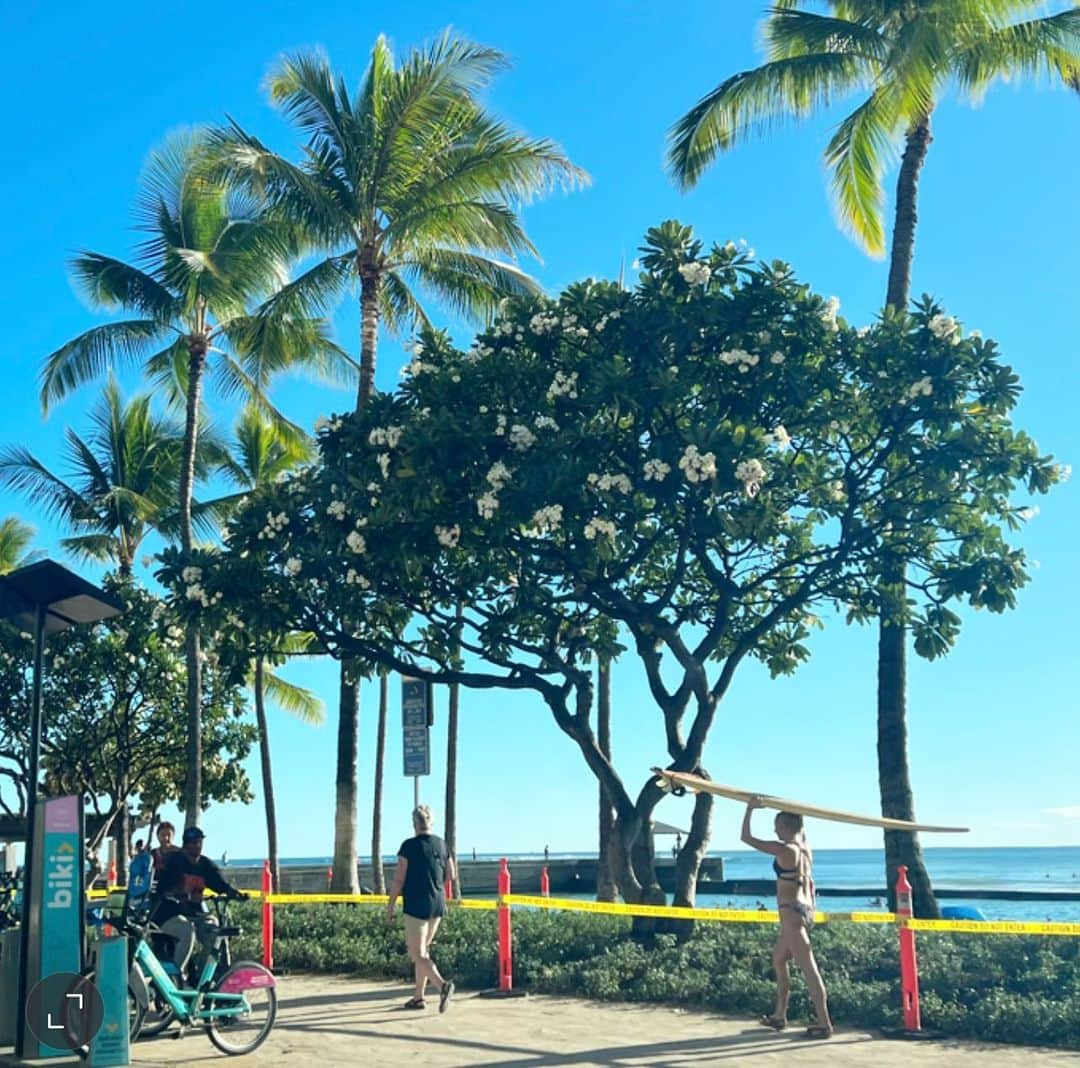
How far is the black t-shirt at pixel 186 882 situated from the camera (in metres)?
11.9

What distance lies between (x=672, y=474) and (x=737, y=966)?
525 cm

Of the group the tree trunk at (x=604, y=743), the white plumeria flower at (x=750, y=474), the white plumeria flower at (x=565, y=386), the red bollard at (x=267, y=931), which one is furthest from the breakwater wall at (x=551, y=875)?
the white plumeria flower at (x=750, y=474)

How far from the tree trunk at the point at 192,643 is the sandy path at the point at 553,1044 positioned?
1274 centimetres

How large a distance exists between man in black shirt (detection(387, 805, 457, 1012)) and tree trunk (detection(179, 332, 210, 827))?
12.2 m

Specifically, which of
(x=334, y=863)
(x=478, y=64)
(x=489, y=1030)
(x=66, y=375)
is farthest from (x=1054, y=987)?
(x=66, y=375)

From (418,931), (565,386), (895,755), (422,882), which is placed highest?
(565,386)

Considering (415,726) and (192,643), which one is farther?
(192,643)

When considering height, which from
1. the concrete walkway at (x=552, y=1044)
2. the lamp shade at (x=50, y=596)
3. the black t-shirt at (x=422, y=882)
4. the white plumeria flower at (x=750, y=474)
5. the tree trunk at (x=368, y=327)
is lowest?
the concrete walkway at (x=552, y=1044)

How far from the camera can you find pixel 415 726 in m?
17.6

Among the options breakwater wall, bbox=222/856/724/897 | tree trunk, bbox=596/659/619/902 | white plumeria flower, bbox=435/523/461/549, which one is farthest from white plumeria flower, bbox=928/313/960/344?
breakwater wall, bbox=222/856/724/897

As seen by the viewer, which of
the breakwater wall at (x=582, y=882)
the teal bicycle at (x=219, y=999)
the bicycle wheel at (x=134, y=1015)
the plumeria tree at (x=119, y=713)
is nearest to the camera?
the teal bicycle at (x=219, y=999)

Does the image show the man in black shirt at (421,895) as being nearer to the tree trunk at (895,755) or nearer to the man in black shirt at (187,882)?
the man in black shirt at (187,882)

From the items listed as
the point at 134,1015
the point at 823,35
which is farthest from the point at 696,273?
the point at 134,1015

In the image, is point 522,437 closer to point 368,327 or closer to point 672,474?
point 672,474
